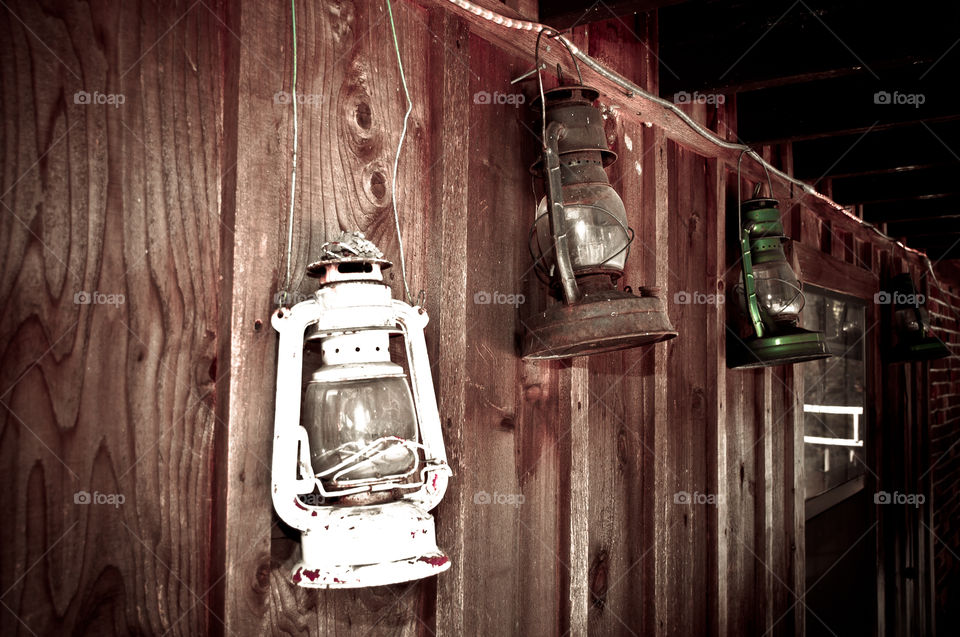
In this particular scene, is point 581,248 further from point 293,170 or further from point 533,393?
point 293,170

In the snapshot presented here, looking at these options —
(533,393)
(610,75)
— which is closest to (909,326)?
(610,75)

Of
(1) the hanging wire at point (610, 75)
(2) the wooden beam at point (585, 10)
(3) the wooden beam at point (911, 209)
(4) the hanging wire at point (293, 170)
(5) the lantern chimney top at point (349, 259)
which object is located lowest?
(5) the lantern chimney top at point (349, 259)

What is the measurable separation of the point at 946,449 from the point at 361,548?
224 inches

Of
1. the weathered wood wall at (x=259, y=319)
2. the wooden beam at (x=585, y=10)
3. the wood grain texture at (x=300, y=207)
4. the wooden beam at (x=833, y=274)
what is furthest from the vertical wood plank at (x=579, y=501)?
the wooden beam at (x=833, y=274)

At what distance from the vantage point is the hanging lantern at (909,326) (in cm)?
360

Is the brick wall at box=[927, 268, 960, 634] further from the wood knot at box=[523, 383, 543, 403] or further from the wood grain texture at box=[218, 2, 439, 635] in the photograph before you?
the wood grain texture at box=[218, 2, 439, 635]

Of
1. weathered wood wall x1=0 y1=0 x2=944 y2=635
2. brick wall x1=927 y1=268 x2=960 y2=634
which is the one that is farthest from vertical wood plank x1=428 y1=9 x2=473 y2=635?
brick wall x1=927 y1=268 x2=960 y2=634

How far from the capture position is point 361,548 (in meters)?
0.88

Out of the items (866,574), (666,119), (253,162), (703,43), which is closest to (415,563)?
(253,162)

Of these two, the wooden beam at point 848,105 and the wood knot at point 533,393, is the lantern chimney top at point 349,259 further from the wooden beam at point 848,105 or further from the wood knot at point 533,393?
the wooden beam at point 848,105

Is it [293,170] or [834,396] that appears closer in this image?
[293,170]

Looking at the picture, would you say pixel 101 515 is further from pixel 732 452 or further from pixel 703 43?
pixel 732 452

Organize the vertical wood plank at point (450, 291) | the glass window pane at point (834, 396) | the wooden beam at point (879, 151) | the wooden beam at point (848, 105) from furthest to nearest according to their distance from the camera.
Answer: the glass window pane at point (834, 396)
the wooden beam at point (879, 151)
the wooden beam at point (848, 105)
the vertical wood plank at point (450, 291)

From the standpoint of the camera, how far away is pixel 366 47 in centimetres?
117
